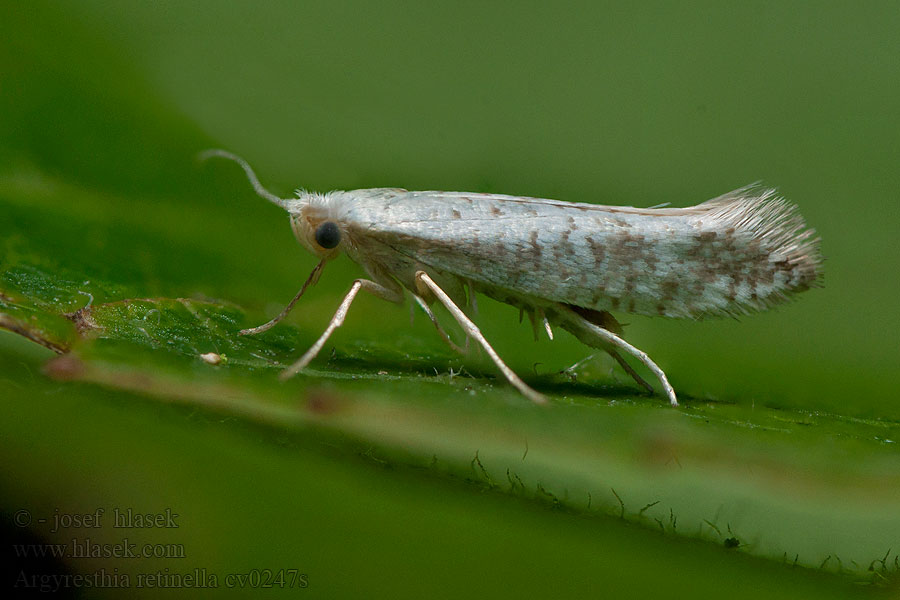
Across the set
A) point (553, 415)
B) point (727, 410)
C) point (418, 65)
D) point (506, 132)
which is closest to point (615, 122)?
point (506, 132)

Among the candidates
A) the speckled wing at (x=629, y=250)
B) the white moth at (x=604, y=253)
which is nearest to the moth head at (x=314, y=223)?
the white moth at (x=604, y=253)

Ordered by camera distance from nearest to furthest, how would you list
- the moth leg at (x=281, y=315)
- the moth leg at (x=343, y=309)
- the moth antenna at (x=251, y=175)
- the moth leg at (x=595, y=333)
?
the moth leg at (x=343, y=309)
the moth leg at (x=281, y=315)
the moth leg at (x=595, y=333)
the moth antenna at (x=251, y=175)

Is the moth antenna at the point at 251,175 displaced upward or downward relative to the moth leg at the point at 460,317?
upward

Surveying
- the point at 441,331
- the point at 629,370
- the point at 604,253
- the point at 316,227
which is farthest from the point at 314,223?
the point at 629,370

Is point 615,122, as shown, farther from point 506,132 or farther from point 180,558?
point 180,558

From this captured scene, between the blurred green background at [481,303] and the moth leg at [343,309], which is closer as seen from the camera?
the blurred green background at [481,303]

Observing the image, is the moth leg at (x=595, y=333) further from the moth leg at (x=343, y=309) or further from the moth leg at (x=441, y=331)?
the moth leg at (x=343, y=309)
